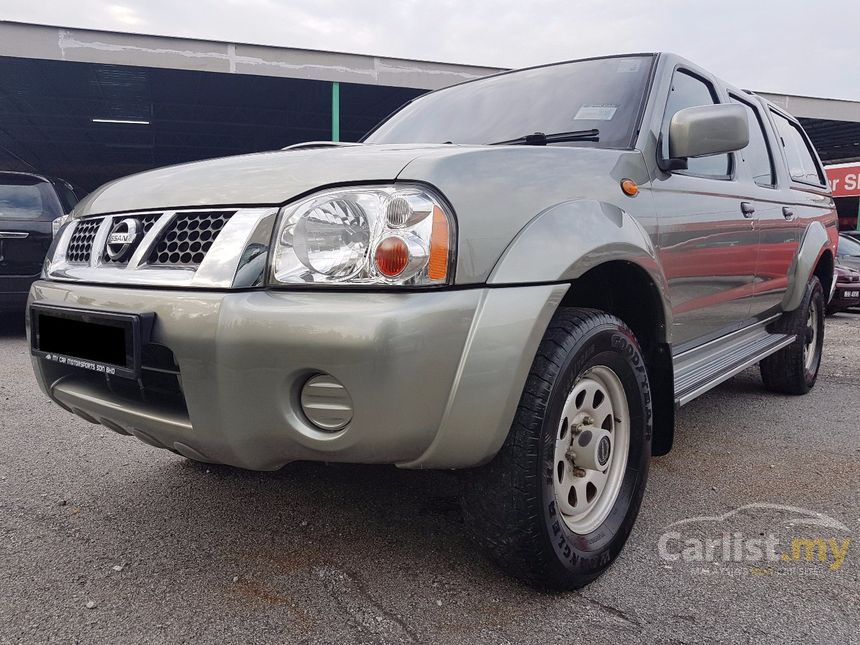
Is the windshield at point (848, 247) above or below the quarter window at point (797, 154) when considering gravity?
below

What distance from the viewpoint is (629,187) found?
2.14 m

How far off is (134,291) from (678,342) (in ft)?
6.41

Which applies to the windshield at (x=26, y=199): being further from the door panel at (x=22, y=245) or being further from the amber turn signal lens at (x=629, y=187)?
the amber turn signal lens at (x=629, y=187)

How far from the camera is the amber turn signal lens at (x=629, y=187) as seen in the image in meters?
2.12

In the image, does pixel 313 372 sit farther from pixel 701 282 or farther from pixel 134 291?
pixel 701 282

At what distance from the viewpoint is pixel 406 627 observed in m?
1.63

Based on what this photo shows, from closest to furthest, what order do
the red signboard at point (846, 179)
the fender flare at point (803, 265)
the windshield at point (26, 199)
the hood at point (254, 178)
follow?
the hood at point (254, 178), the fender flare at point (803, 265), the windshield at point (26, 199), the red signboard at point (846, 179)

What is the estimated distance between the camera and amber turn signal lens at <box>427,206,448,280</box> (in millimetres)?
1520

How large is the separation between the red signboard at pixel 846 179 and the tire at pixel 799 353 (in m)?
19.2

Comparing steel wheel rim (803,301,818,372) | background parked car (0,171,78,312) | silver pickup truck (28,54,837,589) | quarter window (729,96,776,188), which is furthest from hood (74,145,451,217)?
background parked car (0,171,78,312)

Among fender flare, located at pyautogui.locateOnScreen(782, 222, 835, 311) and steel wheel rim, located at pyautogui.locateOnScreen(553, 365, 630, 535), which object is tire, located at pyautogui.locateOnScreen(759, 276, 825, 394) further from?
steel wheel rim, located at pyautogui.locateOnScreen(553, 365, 630, 535)

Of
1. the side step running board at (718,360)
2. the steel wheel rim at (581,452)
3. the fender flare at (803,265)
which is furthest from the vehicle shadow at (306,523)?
the fender flare at (803,265)

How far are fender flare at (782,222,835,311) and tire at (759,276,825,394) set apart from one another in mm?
98

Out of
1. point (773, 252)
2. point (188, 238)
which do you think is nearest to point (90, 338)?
point (188, 238)
